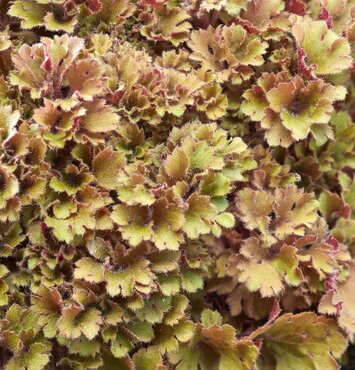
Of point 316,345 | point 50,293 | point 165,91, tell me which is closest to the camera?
point 50,293

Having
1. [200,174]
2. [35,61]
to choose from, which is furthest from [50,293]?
[35,61]

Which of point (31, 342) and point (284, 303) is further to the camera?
point (284, 303)

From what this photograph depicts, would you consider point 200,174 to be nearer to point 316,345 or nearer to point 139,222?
point 139,222

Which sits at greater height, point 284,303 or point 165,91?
point 165,91

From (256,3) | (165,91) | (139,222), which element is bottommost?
(139,222)

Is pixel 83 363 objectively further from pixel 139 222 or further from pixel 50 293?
pixel 139 222

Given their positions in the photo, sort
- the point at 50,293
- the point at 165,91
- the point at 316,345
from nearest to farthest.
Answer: the point at 50,293
the point at 165,91
the point at 316,345

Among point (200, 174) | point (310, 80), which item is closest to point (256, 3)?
point (310, 80)
